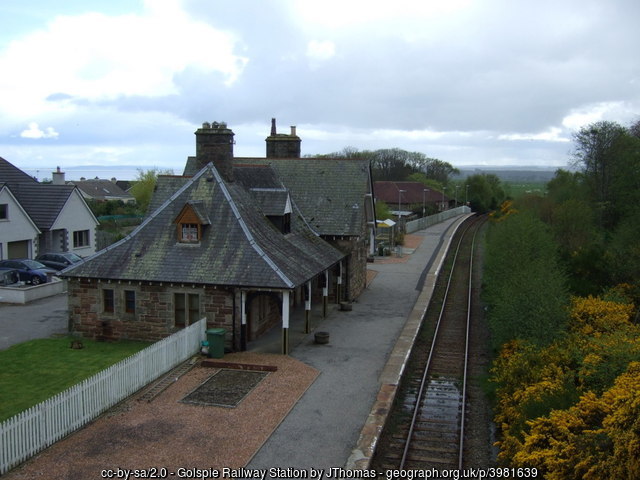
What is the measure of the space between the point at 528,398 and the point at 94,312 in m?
14.4

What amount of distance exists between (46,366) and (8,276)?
15704mm

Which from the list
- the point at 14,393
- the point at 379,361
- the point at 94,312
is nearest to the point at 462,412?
the point at 379,361

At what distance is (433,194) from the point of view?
9188 cm

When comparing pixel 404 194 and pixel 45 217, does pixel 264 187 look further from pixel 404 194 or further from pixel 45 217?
pixel 404 194

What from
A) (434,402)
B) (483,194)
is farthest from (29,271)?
(483,194)

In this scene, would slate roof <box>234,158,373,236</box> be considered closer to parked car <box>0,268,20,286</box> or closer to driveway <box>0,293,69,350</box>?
driveway <box>0,293,69,350</box>

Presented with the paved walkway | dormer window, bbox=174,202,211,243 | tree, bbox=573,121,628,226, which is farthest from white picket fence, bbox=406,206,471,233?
dormer window, bbox=174,202,211,243

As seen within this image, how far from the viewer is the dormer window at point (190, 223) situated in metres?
21.3

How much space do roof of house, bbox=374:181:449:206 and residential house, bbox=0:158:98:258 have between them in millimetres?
45747

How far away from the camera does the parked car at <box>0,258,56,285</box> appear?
106 ft

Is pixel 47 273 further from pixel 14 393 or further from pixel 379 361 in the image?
pixel 379 361

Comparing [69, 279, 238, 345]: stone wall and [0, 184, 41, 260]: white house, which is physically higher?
[0, 184, 41, 260]: white house

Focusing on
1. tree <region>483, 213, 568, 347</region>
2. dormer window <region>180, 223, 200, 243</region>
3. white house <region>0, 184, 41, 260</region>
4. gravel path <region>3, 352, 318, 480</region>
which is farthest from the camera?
white house <region>0, 184, 41, 260</region>

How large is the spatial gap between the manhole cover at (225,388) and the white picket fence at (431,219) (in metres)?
49.6
